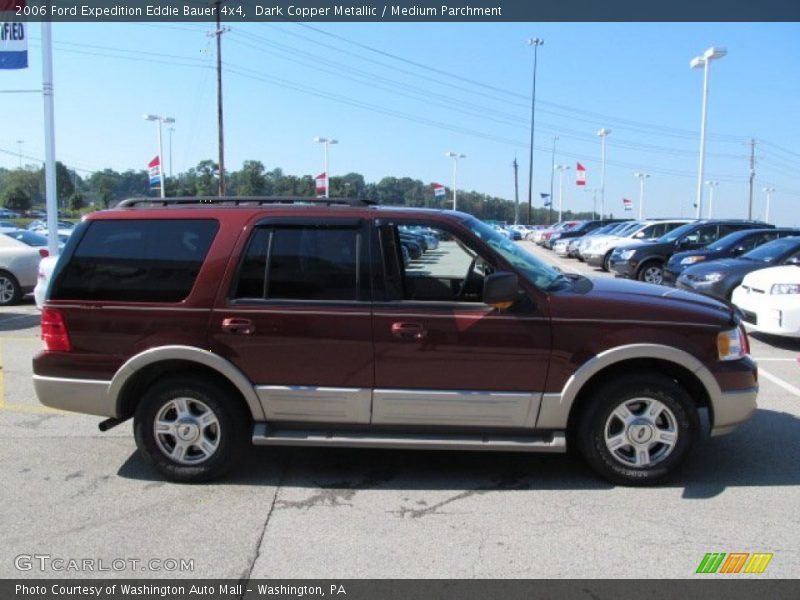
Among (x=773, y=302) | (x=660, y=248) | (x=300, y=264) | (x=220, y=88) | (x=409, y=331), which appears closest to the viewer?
(x=409, y=331)

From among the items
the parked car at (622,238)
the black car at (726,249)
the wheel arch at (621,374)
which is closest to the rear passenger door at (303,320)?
the wheel arch at (621,374)

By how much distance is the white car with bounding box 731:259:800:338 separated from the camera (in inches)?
331

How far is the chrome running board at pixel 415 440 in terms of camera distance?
13.7ft

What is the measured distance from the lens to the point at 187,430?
4.40 metres

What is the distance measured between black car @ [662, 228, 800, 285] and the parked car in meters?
5.36

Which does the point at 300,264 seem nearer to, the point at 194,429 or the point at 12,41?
the point at 194,429

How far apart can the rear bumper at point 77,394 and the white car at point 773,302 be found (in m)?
7.93

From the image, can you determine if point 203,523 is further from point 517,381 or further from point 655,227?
point 655,227

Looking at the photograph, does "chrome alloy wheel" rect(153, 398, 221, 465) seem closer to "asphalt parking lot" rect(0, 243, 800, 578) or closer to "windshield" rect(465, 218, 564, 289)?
"asphalt parking lot" rect(0, 243, 800, 578)

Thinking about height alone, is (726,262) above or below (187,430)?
above

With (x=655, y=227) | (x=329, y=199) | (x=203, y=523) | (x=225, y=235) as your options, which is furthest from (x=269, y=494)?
(x=655, y=227)

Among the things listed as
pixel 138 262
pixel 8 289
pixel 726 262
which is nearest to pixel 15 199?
pixel 8 289

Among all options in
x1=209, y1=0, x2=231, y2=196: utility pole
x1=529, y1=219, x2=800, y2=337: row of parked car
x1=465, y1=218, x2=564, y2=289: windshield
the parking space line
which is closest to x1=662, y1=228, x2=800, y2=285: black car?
x1=529, y1=219, x2=800, y2=337: row of parked car
